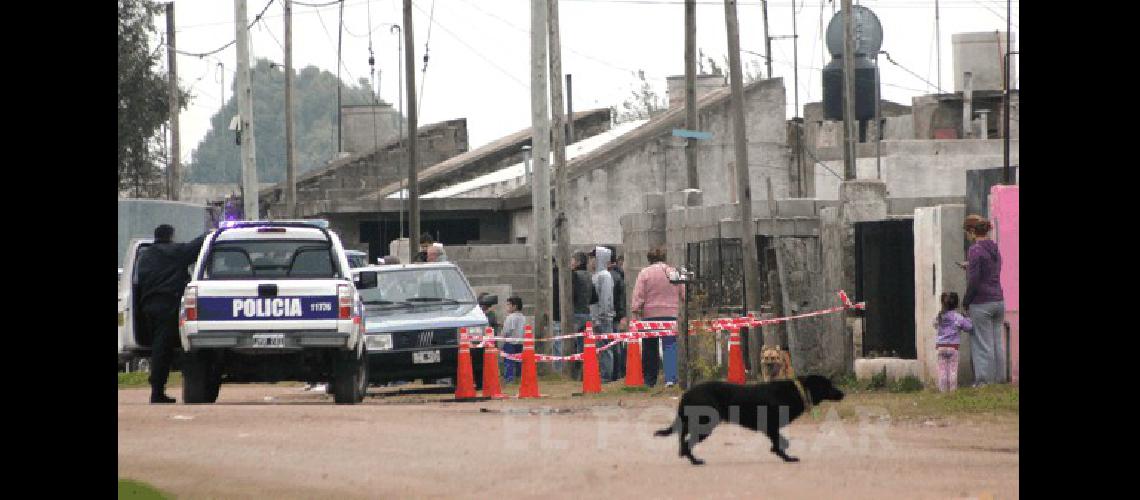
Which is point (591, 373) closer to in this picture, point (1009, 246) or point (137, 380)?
point (1009, 246)

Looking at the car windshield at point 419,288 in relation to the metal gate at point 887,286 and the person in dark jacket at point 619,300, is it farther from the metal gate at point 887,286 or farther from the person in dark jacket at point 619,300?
the metal gate at point 887,286

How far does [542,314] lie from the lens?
27.5m

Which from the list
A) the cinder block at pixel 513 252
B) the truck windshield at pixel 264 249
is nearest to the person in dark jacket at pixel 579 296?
the truck windshield at pixel 264 249

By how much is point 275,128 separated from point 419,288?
122 m

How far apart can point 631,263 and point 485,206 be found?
46.9 ft

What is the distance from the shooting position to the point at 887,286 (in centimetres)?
2106

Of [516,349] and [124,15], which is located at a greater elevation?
[124,15]

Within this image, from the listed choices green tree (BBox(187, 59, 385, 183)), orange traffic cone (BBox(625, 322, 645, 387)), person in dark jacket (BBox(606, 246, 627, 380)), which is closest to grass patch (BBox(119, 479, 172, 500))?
orange traffic cone (BBox(625, 322, 645, 387))

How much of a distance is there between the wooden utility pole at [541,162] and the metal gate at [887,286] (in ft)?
22.3

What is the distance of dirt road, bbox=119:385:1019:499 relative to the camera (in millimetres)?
11742

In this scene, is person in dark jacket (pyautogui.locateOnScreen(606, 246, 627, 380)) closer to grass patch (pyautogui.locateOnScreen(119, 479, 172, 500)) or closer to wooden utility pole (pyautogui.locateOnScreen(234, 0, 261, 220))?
wooden utility pole (pyautogui.locateOnScreen(234, 0, 261, 220))

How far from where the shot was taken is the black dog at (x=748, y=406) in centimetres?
1226
